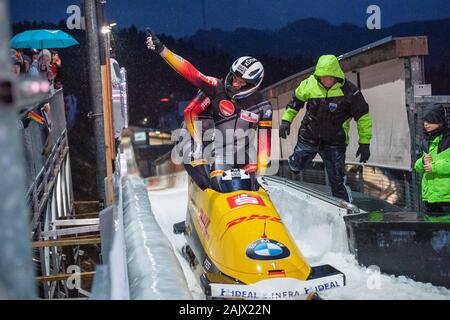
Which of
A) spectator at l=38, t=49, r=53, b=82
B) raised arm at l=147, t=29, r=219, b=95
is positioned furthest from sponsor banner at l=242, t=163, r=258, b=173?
spectator at l=38, t=49, r=53, b=82

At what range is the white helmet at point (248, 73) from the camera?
3.71 m

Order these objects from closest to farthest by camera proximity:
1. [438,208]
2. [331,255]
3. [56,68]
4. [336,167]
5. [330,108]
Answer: [438,208]
[331,255]
[330,108]
[336,167]
[56,68]

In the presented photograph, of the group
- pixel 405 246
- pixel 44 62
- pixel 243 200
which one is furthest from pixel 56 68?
pixel 405 246

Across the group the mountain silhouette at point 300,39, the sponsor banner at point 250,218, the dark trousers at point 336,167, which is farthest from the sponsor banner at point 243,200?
the mountain silhouette at point 300,39

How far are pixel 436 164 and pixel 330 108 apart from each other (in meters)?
1.13

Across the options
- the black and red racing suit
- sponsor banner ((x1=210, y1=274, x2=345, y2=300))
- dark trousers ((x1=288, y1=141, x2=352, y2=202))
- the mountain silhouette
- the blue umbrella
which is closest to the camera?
sponsor banner ((x1=210, y1=274, x2=345, y2=300))

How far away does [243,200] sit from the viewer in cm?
315

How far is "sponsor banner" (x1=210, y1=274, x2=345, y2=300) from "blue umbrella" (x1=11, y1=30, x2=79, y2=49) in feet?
20.6

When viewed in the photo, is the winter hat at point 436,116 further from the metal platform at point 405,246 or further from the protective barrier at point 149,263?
the protective barrier at point 149,263

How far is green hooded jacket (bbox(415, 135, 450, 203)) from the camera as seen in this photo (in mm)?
3309

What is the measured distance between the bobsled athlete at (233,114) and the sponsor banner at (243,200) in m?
0.42

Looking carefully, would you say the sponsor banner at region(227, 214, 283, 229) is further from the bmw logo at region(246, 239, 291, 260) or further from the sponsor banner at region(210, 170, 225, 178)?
the sponsor banner at region(210, 170, 225, 178)

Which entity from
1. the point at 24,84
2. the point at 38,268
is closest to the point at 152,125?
the point at 38,268

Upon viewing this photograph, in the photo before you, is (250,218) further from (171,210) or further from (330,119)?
(171,210)
